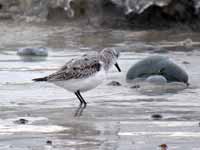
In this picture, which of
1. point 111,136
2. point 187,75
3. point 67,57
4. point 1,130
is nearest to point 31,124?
point 1,130

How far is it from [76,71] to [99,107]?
0.60 meters

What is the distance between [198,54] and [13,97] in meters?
6.08

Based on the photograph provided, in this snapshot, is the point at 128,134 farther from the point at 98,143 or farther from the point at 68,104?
the point at 68,104

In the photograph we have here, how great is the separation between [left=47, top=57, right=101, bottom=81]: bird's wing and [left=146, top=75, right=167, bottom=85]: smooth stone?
7.18 feet

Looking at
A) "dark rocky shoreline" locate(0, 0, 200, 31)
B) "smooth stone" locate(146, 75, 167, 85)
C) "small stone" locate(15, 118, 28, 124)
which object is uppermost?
"dark rocky shoreline" locate(0, 0, 200, 31)

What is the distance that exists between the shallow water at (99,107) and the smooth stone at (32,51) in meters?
0.16

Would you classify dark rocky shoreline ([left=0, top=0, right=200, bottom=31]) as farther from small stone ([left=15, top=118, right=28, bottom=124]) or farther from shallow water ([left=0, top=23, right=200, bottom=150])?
small stone ([left=15, top=118, right=28, bottom=124])

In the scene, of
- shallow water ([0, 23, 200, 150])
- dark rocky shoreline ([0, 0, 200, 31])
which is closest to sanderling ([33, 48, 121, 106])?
shallow water ([0, 23, 200, 150])

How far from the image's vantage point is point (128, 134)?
9.34 metres

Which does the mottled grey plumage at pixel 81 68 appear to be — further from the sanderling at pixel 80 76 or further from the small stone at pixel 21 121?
the small stone at pixel 21 121

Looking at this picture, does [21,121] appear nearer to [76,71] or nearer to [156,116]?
[76,71]

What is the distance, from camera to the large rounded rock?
1391 cm

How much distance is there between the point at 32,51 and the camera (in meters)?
17.3

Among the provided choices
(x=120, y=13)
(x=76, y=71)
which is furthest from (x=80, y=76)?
(x=120, y=13)
